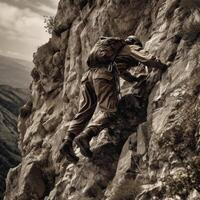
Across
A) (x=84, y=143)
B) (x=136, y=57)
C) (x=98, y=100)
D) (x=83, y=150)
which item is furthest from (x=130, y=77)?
(x=83, y=150)

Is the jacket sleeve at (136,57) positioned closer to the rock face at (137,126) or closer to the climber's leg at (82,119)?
the rock face at (137,126)

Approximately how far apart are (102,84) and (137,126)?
2.04m

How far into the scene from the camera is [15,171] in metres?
26.9

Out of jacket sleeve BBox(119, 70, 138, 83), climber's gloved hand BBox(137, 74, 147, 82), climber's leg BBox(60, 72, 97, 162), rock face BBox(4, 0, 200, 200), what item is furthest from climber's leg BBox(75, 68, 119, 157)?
climber's gloved hand BBox(137, 74, 147, 82)

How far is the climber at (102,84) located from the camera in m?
15.6

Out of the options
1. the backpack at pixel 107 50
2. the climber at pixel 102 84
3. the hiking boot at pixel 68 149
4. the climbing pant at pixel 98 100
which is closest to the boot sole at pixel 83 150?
the climber at pixel 102 84

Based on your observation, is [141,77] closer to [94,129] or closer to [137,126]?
[137,126]

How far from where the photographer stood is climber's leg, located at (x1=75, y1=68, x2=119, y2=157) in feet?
50.8

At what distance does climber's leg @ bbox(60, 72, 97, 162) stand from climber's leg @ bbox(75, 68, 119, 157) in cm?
79

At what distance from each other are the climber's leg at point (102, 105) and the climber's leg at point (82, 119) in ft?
2.58

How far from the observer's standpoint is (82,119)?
17.0 metres

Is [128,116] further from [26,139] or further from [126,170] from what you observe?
[26,139]

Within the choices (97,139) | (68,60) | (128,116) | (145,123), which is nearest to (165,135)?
(145,123)

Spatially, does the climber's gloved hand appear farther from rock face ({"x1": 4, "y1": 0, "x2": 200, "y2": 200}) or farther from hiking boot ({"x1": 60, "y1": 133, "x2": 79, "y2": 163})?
hiking boot ({"x1": 60, "y1": 133, "x2": 79, "y2": 163})
